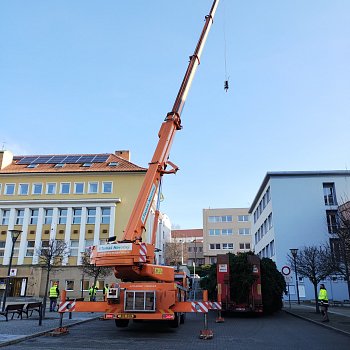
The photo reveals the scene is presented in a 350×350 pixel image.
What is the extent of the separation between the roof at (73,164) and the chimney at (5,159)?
1.13 feet

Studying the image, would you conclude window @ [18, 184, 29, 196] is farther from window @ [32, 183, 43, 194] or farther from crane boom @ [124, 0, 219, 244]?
crane boom @ [124, 0, 219, 244]

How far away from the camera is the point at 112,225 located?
39719 mm

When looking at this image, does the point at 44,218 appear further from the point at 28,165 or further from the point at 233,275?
the point at 233,275

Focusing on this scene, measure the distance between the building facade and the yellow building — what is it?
3983cm

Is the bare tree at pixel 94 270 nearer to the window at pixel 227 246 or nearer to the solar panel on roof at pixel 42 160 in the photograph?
the solar panel on roof at pixel 42 160

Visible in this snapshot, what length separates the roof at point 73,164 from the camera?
139 feet

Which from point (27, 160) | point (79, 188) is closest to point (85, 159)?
point (79, 188)

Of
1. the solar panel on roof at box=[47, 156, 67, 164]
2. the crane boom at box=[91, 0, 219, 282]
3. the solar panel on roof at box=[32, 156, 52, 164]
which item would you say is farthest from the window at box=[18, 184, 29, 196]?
the crane boom at box=[91, 0, 219, 282]

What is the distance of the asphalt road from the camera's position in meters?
10.6

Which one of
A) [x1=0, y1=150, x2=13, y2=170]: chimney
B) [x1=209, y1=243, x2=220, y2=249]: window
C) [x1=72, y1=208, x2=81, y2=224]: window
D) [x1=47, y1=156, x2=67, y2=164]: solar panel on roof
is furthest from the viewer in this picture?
[x1=209, y1=243, x2=220, y2=249]: window

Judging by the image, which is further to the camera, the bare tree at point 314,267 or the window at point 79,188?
the window at point 79,188

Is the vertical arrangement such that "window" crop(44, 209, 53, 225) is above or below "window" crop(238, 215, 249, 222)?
below

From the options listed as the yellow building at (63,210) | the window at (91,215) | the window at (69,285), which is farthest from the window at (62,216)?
the window at (69,285)

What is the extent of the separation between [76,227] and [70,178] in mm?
5523
